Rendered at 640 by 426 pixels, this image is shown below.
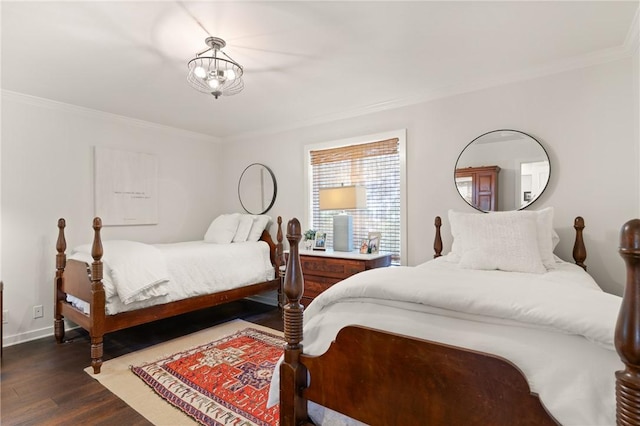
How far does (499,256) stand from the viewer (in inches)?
83.5

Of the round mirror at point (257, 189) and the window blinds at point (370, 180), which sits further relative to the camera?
the round mirror at point (257, 189)

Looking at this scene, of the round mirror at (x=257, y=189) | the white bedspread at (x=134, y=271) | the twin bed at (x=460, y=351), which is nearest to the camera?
the twin bed at (x=460, y=351)

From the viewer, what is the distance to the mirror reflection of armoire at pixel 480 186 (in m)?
2.81

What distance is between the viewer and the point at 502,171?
278 cm

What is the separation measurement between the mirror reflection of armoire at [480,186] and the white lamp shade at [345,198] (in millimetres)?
917

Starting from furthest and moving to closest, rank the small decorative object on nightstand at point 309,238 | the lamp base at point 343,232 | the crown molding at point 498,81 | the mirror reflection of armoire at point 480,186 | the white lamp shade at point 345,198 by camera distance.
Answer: the small decorative object on nightstand at point 309,238
the lamp base at point 343,232
the white lamp shade at point 345,198
the mirror reflection of armoire at point 480,186
the crown molding at point 498,81

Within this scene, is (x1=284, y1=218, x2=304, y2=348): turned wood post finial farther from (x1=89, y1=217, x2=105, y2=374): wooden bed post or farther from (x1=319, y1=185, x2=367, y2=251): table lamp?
(x1=319, y1=185, x2=367, y2=251): table lamp

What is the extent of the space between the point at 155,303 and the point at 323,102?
8.12ft

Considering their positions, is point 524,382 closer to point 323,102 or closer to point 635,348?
point 635,348

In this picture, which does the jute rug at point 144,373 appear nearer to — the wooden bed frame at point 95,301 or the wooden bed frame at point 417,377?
the wooden bed frame at point 95,301

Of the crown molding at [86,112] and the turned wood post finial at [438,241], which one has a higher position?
the crown molding at [86,112]

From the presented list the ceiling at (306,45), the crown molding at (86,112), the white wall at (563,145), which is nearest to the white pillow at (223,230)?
the crown molding at (86,112)

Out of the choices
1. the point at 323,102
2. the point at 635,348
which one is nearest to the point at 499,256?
the point at 635,348

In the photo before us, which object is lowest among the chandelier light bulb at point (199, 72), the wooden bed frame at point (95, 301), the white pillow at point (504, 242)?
the wooden bed frame at point (95, 301)
